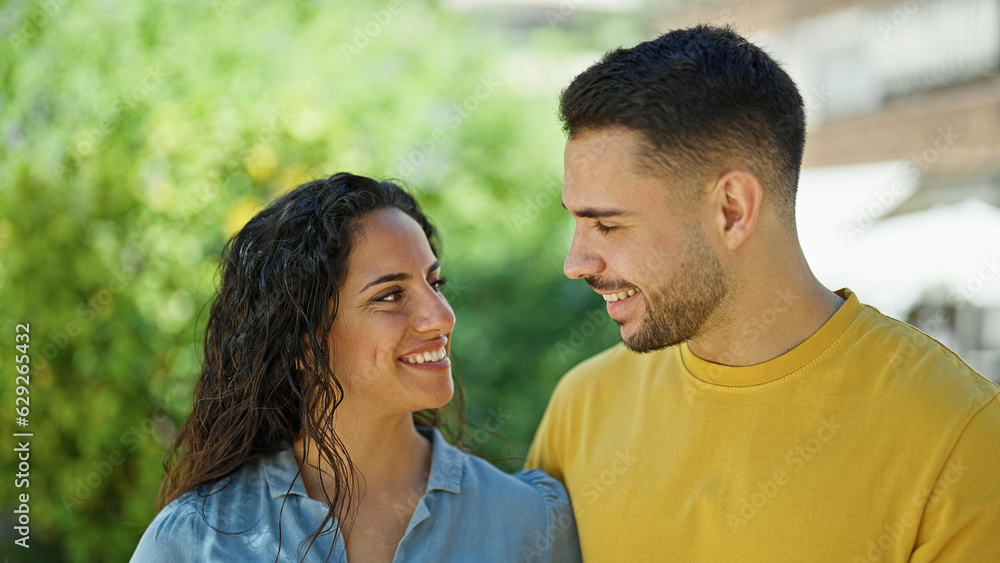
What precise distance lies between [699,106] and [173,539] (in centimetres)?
156

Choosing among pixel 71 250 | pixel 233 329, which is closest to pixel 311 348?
pixel 233 329

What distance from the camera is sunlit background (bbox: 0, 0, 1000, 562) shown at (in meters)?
3.28

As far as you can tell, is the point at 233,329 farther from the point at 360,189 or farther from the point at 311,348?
the point at 360,189

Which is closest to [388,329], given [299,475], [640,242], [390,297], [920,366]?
[390,297]

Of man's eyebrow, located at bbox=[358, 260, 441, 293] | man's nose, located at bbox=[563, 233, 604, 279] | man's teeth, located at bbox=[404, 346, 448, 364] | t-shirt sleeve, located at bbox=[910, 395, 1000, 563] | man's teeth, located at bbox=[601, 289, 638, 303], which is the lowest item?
t-shirt sleeve, located at bbox=[910, 395, 1000, 563]

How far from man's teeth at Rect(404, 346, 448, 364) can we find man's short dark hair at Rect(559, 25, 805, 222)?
0.67 m

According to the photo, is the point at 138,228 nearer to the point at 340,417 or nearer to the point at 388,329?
the point at 340,417

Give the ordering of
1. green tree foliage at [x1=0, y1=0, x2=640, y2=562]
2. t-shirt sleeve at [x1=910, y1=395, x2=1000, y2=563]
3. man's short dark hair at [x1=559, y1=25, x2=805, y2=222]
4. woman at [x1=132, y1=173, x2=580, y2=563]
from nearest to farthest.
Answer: t-shirt sleeve at [x1=910, y1=395, x2=1000, y2=563] < man's short dark hair at [x1=559, y1=25, x2=805, y2=222] < woman at [x1=132, y1=173, x2=580, y2=563] < green tree foliage at [x1=0, y1=0, x2=640, y2=562]

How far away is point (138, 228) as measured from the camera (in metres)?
3.44

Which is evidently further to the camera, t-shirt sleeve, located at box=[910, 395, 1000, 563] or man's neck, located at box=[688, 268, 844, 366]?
man's neck, located at box=[688, 268, 844, 366]

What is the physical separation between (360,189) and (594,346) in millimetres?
2243

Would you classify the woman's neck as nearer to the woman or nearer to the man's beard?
the woman

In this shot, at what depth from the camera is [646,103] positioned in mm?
1754

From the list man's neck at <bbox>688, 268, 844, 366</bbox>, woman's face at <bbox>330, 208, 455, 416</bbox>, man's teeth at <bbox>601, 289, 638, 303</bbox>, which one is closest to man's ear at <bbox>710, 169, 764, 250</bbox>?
man's neck at <bbox>688, 268, 844, 366</bbox>
